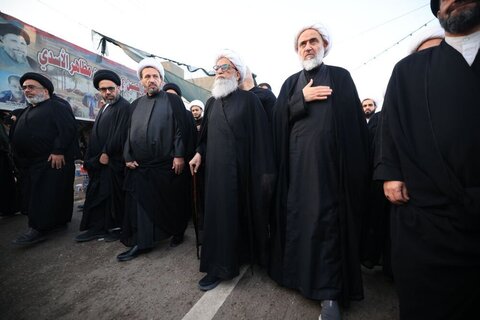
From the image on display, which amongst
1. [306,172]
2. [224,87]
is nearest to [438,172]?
[306,172]

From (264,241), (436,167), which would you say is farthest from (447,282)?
(264,241)

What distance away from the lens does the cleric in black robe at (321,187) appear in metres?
1.74

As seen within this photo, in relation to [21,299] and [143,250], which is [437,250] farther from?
[21,299]

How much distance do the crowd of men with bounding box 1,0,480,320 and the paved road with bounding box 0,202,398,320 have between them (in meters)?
0.16

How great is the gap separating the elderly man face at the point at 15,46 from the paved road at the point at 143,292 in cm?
518

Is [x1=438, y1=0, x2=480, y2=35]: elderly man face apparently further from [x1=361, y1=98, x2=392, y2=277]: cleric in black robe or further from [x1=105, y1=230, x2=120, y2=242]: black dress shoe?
[x1=105, y1=230, x2=120, y2=242]: black dress shoe

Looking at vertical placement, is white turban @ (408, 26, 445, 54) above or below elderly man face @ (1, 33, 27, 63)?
below

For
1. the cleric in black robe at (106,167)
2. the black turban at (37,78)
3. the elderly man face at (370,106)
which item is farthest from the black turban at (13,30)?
the elderly man face at (370,106)

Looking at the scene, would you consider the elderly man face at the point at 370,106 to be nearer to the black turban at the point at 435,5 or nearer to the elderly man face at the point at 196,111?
the black turban at the point at 435,5

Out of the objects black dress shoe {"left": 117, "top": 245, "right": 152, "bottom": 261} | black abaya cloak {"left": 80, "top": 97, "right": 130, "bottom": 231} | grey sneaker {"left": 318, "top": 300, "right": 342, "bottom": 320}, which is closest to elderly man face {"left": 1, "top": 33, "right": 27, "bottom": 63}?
black abaya cloak {"left": 80, "top": 97, "right": 130, "bottom": 231}

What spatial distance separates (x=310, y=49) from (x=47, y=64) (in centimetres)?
742

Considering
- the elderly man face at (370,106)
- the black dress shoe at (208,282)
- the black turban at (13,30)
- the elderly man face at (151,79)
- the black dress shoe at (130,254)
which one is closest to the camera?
the black dress shoe at (208,282)

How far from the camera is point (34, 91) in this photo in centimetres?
349

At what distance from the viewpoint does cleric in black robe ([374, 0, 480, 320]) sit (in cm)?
115
